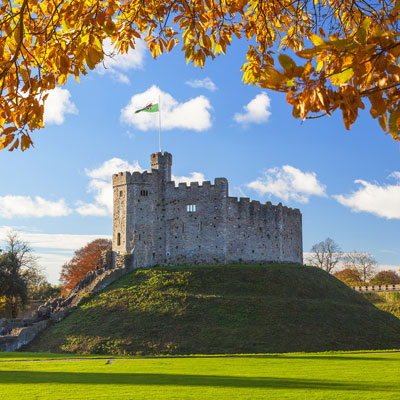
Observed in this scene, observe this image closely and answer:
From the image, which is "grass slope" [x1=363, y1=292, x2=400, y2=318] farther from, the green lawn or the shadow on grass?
the shadow on grass

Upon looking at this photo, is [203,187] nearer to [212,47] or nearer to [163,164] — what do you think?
[163,164]

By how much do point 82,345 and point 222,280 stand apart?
12870 millimetres

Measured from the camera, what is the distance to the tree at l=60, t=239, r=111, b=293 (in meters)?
61.7

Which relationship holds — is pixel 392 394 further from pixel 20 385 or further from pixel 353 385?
pixel 20 385

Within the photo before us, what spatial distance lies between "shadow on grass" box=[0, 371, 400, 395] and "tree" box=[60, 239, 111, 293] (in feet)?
148

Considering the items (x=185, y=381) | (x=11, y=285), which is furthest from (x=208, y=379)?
(x=11, y=285)

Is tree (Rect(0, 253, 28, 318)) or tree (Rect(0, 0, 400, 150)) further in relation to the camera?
tree (Rect(0, 253, 28, 318))

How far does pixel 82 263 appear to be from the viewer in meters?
62.4

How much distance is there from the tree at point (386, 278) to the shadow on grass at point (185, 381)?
66.1m

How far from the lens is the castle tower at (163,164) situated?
46125 mm

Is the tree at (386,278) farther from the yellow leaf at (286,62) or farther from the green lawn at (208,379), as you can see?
the yellow leaf at (286,62)

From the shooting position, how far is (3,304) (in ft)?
163

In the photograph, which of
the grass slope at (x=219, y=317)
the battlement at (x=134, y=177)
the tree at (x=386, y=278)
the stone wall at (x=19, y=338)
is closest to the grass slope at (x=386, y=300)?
the grass slope at (x=219, y=317)

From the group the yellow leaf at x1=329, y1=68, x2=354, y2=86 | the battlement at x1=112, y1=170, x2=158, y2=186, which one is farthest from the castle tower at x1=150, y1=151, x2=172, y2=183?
the yellow leaf at x1=329, y1=68, x2=354, y2=86
